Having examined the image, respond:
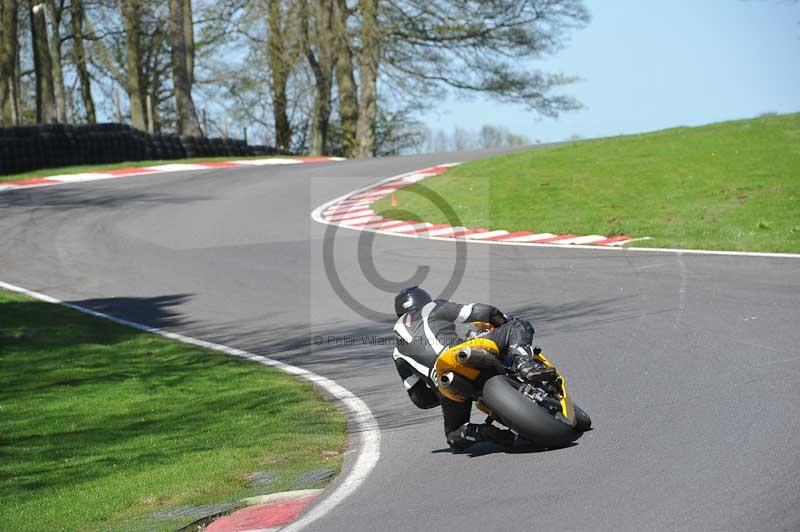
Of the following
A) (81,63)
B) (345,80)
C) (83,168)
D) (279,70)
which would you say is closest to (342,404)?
(83,168)

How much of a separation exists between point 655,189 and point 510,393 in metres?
15.7

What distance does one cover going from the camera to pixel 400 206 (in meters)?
22.0

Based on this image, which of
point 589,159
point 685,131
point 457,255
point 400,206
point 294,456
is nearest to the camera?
point 294,456

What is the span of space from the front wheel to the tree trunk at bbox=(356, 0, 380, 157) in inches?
1386

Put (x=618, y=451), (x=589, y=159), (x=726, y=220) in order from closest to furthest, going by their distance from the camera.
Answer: (x=618, y=451) → (x=726, y=220) → (x=589, y=159)

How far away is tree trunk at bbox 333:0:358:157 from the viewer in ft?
141

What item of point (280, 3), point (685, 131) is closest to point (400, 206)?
point (685, 131)

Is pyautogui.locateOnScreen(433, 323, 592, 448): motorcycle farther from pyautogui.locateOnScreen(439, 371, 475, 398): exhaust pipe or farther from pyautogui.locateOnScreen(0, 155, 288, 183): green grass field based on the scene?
pyautogui.locateOnScreen(0, 155, 288, 183): green grass field

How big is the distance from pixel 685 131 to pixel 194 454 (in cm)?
2234

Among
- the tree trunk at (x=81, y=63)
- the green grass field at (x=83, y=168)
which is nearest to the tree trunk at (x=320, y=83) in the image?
the tree trunk at (x=81, y=63)

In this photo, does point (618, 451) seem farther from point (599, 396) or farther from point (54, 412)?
point (54, 412)

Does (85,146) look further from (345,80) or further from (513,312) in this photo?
(513,312)

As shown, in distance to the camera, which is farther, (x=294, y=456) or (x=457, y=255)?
(x=457, y=255)

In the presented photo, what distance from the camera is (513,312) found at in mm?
12367
